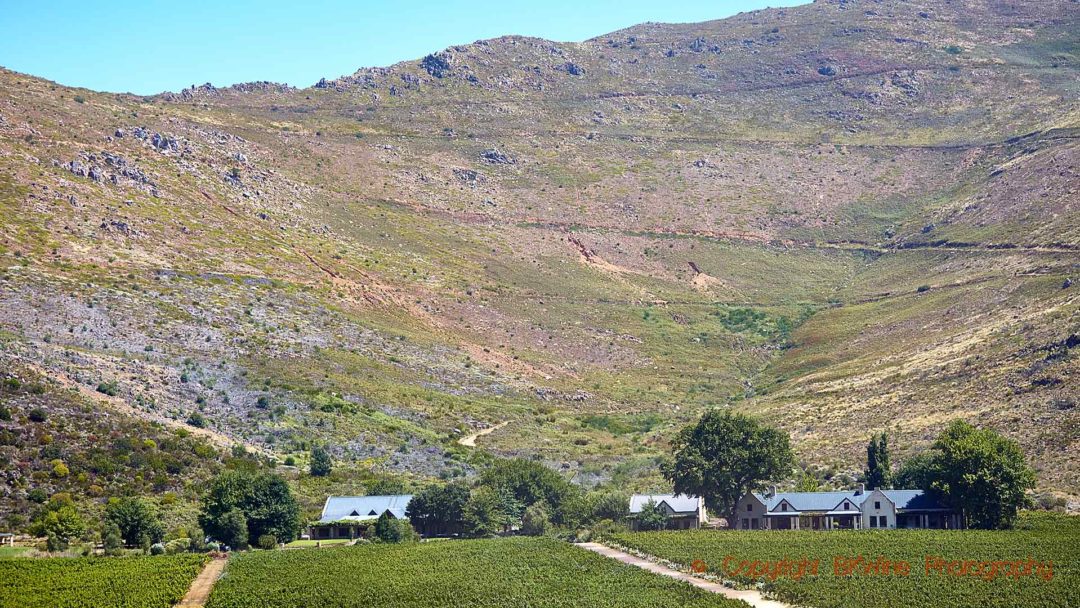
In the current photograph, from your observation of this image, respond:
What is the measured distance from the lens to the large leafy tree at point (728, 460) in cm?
9706

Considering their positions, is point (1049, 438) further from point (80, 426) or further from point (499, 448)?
point (80, 426)

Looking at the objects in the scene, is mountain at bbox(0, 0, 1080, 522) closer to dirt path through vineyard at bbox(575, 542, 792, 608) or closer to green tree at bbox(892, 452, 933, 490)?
green tree at bbox(892, 452, 933, 490)

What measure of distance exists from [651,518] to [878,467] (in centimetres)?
1881

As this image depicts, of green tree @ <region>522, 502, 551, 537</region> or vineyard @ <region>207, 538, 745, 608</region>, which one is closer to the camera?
vineyard @ <region>207, 538, 745, 608</region>

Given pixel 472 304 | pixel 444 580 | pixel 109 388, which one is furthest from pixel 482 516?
pixel 472 304

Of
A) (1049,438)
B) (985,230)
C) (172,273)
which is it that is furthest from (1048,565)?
(985,230)

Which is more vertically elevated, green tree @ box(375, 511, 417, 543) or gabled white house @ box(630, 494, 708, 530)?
gabled white house @ box(630, 494, 708, 530)

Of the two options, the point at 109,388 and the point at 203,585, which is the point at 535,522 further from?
the point at 109,388

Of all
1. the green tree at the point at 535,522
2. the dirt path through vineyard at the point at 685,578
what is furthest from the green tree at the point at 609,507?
the dirt path through vineyard at the point at 685,578

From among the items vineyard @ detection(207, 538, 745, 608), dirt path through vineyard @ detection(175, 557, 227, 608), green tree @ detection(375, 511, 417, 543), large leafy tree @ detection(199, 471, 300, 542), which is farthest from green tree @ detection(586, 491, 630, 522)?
dirt path through vineyard @ detection(175, 557, 227, 608)

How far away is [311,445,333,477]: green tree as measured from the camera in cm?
10450

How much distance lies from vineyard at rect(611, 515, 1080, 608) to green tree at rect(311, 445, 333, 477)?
2770cm

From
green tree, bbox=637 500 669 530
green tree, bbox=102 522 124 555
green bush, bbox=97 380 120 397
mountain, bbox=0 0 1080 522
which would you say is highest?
mountain, bbox=0 0 1080 522

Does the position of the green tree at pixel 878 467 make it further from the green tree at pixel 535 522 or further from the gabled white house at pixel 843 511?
the green tree at pixel 535 522
